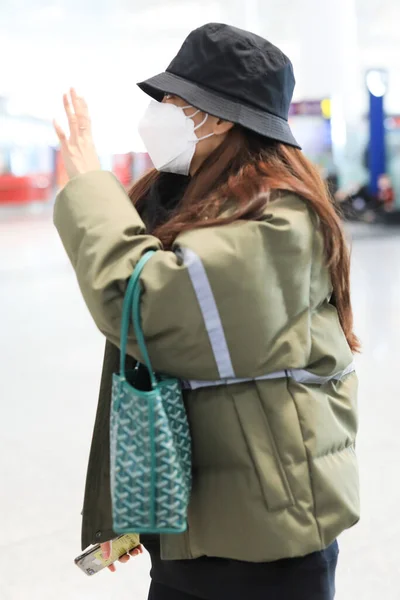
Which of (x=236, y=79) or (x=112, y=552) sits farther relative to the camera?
(x=112, y=552)

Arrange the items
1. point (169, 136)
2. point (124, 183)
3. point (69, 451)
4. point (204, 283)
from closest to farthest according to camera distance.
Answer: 1. point (204, 283)
2. point (169, 136)
3. point (124, 183)
4. point (69, 451)

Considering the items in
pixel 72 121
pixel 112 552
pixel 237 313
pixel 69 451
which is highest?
pixel 72 121

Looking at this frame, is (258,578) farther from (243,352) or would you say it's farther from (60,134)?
(60,134)

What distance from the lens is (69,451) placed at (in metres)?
2.96

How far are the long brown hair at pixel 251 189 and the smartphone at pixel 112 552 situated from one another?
1.93ft

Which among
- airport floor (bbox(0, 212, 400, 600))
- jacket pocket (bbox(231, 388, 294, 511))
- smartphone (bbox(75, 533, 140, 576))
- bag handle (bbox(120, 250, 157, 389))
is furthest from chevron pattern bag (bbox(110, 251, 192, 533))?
airport floor (bbox(0, 212, 400, 600))

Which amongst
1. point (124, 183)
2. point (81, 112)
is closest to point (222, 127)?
point (81, 112)

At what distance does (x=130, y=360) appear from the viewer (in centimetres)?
115

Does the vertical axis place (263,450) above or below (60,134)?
below

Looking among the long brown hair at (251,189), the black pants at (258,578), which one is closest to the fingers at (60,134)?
the long brown hair at (251,189)

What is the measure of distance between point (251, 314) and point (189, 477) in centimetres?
26

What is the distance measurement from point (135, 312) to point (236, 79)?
0.40 m

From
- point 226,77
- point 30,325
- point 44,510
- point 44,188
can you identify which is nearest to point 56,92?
point 44,188

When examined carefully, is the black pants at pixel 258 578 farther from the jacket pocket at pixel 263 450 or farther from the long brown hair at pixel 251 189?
the long brown hair at pixel 251 189
